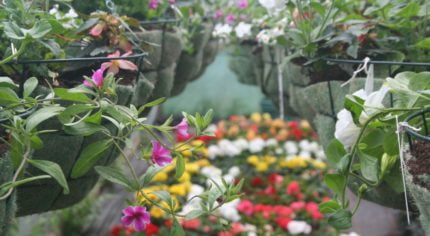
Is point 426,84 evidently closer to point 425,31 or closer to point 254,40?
point 425,31

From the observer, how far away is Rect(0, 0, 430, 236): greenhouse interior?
0.55 m

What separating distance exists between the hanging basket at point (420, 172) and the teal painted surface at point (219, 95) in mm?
3213

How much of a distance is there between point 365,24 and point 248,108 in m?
2.93

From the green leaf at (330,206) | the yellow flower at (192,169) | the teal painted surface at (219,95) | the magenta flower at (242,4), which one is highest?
the magenta flower at (242,4)

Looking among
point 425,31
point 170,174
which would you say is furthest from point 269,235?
point 425,31

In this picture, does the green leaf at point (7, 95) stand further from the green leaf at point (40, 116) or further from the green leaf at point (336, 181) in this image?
the green leaf at point (336, 181)

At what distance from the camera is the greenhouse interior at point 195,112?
1.81 ft

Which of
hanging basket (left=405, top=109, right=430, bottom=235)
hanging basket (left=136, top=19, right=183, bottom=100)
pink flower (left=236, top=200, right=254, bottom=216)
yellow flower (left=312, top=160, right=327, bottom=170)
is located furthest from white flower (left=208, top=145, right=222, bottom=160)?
hanging basket (left=405, top=109, right=430, bottom=235)

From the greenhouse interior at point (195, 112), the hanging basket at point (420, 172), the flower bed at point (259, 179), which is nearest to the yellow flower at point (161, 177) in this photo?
the flower bed at point (259, 179)

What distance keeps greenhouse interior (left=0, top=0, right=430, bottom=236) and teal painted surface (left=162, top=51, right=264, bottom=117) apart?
1.74m

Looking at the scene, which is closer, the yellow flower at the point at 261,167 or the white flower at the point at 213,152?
the yellow flower at the point at 261,167

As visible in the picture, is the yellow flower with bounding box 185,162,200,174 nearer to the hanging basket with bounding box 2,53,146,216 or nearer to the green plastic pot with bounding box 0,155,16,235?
the hanging basket with bounding box 2,53,146,216

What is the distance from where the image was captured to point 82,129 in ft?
1.85

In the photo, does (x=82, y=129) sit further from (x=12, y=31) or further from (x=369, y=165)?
(x=369, y=165)
